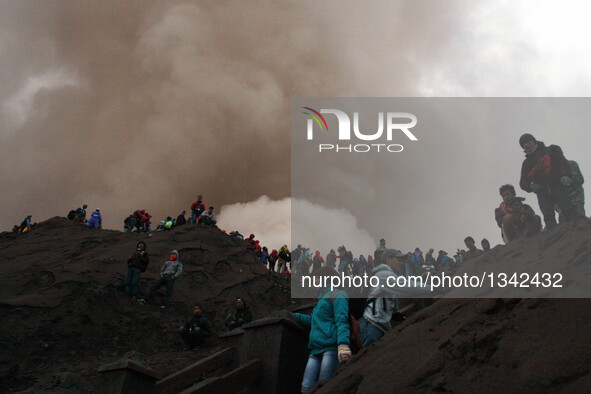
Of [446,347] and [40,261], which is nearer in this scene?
[446,347]

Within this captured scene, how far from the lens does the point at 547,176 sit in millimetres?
7027

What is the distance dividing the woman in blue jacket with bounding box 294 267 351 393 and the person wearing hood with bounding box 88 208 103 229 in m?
20.7

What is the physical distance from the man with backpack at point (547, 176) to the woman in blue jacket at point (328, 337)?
4743 mm

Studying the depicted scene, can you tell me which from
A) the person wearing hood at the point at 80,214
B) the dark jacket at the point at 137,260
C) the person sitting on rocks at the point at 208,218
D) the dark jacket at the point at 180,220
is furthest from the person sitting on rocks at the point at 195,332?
the person wearing hood at the point at 80,214

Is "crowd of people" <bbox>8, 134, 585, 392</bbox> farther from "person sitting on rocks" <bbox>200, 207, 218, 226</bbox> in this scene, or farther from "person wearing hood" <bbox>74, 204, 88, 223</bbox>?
"person wearing hood" <bbox>74, 204, 88, 223</bbox>

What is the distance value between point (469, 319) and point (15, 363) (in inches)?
353

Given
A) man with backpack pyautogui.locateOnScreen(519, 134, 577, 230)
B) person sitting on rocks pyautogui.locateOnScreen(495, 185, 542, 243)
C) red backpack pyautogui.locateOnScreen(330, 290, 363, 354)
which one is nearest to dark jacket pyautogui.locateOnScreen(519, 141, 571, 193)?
man with backpack pyautogui.locateOnScreen(519, 134, 577, 230)

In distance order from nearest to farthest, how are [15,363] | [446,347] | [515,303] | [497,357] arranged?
1. [497,357]
2. [446,347]
3. [515,303]
4. [15,363]

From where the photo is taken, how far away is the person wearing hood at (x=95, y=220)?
2205cm

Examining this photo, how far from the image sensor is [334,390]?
3.21 metres

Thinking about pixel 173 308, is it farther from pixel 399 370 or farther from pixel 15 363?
pixel 399 370

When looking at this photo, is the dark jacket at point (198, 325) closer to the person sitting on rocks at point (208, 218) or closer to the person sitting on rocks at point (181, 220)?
the person sitting on rocks at point (208, 218)

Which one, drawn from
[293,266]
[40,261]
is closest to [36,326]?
[40,261]

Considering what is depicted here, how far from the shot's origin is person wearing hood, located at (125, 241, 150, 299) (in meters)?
11.8
